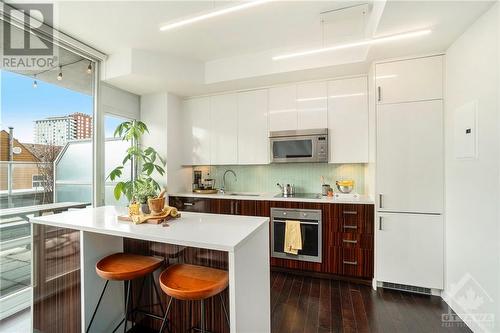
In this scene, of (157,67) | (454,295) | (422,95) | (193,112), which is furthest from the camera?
(193,112)

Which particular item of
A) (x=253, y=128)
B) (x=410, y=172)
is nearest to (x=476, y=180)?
(x=410, y=172)

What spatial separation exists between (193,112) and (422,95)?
313cm

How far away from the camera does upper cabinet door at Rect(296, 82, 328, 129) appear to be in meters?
3.10

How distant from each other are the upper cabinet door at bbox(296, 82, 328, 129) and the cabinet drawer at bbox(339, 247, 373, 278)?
162 cm

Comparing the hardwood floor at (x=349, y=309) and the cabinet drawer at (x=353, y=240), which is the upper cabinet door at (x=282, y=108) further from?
the hardwood floor at (x=349, y=309)

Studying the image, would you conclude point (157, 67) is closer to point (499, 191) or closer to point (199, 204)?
point (199, 204)

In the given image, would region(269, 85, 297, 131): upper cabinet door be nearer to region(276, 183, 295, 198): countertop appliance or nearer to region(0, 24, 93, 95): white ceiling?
region(276, 183, 295, 198): countertop appliance

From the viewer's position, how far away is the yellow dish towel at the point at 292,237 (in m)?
2.81

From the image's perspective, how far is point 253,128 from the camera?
136 inches

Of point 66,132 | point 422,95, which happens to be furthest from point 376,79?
point 66,132

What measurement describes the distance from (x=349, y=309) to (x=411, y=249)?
94 centimetres

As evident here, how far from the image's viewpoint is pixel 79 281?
67.9 inches

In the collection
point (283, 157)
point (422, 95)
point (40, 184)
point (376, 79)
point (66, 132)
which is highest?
point (376, 79)

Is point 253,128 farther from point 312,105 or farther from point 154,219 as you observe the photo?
point 154,219
